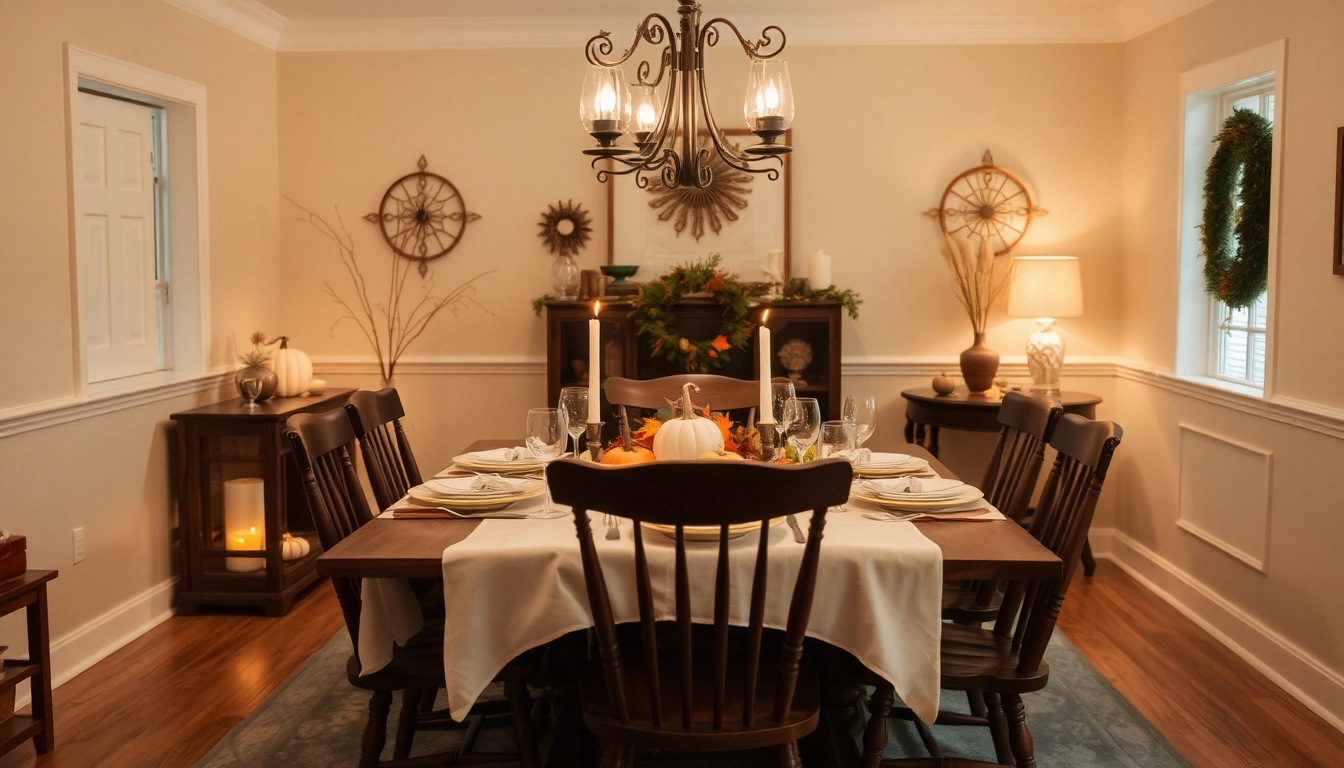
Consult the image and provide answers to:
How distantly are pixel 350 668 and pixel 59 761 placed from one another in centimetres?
111

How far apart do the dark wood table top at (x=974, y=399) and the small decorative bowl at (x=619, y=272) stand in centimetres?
132

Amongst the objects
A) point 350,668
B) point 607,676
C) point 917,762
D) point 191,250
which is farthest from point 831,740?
point 191,250

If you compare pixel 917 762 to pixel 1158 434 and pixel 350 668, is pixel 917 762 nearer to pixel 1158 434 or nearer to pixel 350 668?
pixel 350 668

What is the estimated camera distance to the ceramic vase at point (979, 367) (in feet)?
14.9

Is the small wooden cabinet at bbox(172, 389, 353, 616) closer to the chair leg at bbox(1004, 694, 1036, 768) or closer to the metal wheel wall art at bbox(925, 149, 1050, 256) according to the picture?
the chair leg at bbox(1004, 694, 1036, 768)

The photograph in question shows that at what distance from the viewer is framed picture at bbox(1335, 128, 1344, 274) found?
10.3 feet

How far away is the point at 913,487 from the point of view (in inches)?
102

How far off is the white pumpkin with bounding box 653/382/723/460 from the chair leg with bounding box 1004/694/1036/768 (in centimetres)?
86

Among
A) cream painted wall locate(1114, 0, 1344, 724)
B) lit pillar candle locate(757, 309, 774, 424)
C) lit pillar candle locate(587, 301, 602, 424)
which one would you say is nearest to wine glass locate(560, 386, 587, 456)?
lit pillar candle locate(587, 301, 602, 424)

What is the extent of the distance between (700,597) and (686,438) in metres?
0.45

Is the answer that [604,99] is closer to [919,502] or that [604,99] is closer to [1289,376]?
[919,502]

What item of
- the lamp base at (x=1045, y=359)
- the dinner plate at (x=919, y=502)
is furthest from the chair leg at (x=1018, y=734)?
the lamp base at (x=1045, y=359)

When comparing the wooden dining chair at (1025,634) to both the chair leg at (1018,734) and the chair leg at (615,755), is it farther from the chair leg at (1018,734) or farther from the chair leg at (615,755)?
the chair leg at (615,755)

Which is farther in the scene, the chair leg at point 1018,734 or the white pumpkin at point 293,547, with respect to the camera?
the white pumpkin at point 293,547
